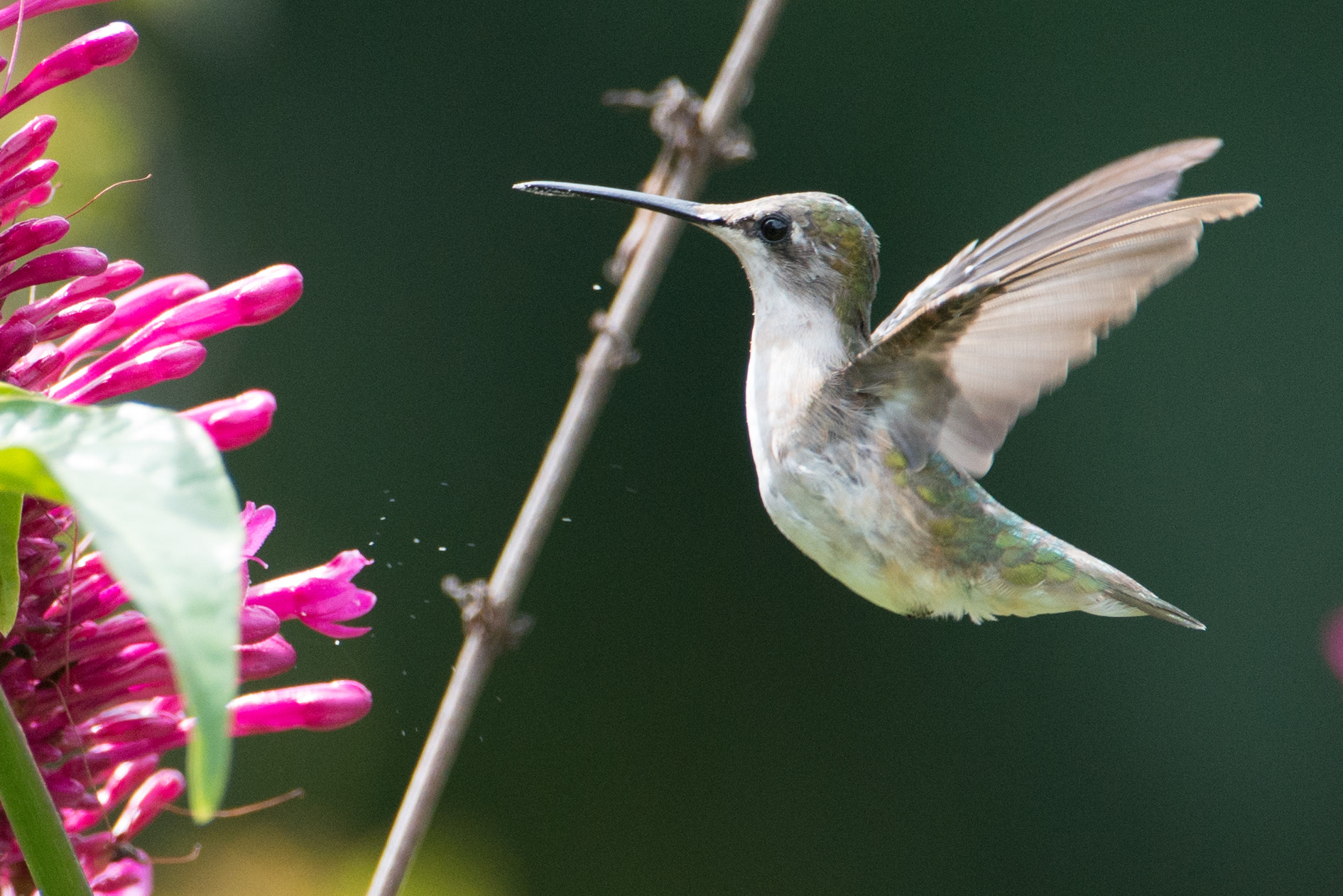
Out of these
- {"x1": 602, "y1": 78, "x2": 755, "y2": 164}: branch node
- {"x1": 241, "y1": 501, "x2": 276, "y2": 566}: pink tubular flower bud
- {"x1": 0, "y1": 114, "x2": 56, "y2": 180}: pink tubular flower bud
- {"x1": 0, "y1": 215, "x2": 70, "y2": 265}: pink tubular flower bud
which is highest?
{"x1": 602, "y1": 78, "x2": 755, "y2": 164}: branch node

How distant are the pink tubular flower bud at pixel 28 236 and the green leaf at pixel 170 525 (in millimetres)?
505

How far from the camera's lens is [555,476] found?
1196mm

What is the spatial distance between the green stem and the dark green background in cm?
263

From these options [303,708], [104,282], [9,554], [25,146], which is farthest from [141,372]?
[9,554]

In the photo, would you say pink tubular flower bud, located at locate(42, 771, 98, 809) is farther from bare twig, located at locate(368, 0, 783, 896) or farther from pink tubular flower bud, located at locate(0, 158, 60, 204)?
pink tubular flower bud, located at locate(0, 158, 60, 204)

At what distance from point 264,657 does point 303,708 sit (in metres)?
0.12

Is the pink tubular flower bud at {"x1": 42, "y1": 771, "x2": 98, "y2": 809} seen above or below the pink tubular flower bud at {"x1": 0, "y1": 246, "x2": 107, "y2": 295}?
below

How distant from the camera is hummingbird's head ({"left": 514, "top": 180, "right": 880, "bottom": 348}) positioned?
138 centimetres

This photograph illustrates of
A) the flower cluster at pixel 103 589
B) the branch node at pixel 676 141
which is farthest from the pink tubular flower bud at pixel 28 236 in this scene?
the branch node at pixel 676 141

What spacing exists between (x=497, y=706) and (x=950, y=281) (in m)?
2.26

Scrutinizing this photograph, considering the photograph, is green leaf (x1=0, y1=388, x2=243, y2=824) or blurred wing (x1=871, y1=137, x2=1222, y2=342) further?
blurred wing (x1=871, y1=137, x2=1222, y2=342)

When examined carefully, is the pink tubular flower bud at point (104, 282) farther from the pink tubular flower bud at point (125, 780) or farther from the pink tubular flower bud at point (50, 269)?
the pink tubular flower bud at point (125, 780)

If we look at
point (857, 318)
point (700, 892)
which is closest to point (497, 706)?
point (700, 892)

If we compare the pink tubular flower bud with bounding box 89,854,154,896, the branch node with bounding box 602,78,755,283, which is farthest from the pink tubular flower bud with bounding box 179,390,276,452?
the branch node with bounding box 602,78,755,283
